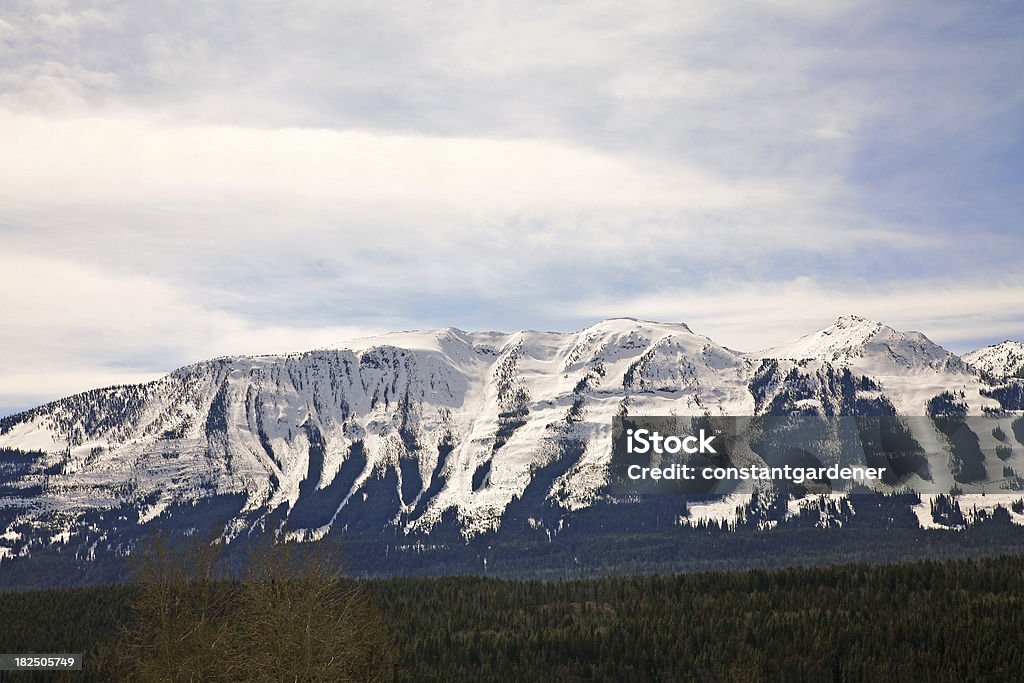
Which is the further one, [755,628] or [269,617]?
[755,628]

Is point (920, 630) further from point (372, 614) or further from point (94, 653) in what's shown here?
point (94, 653)

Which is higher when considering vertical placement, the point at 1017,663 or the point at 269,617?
the point at 269,617

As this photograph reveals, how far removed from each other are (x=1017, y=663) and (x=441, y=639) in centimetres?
10271

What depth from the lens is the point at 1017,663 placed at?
172 m

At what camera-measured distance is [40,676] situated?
169000 mm

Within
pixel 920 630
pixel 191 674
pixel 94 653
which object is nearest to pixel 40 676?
pixel 94 653

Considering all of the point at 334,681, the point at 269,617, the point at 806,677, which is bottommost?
the point at 806,677

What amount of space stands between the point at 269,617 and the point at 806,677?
13699 centimetres

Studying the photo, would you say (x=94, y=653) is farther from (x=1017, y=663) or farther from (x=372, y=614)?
(x=1017, y=663)

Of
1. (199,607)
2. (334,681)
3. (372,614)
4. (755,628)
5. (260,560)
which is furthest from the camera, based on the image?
(755,628)

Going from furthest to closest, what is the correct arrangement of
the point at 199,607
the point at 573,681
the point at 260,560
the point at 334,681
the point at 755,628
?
the point at 755,628, the point at 573,681, the point at 199,607, the point at 260,560, the point at 334,681

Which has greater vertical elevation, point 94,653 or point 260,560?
point 260,560

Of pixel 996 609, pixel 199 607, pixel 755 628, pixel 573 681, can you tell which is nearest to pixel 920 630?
pixel 996 609

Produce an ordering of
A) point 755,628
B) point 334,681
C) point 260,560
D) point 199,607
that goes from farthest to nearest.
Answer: point 755,628
point 199,607
point 260,560
point 334,681
